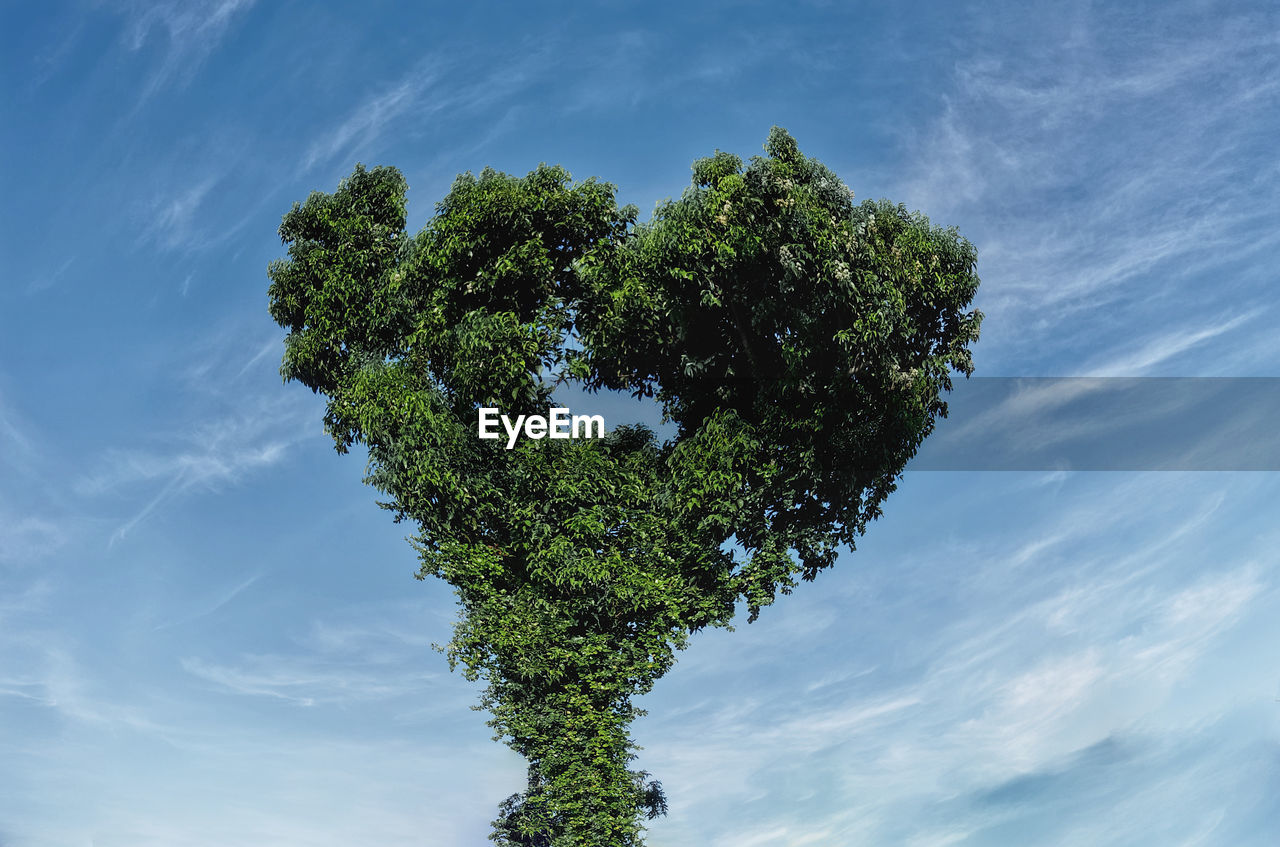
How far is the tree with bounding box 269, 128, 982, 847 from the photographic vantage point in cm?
2080

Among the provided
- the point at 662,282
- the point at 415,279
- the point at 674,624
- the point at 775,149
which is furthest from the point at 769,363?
the point at 415,279

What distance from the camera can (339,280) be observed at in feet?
75.3

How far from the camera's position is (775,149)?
2117cm

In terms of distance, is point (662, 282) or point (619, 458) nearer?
point (662, 282)

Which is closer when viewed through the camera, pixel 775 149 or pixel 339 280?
pixel 775 149

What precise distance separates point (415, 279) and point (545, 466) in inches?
184

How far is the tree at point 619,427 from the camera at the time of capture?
20797mm

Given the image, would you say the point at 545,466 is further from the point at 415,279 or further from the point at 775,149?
the point at 775,149

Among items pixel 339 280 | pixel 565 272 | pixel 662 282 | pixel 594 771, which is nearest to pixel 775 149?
pixel 662 282

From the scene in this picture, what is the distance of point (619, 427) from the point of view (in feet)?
75.4

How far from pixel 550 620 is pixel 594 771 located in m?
2.93

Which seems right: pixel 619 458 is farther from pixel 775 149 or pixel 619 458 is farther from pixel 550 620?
pixel 775 149

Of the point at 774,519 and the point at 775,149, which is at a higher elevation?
the point at 775,149

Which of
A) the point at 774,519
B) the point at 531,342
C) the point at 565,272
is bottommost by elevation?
the point at 774,519
